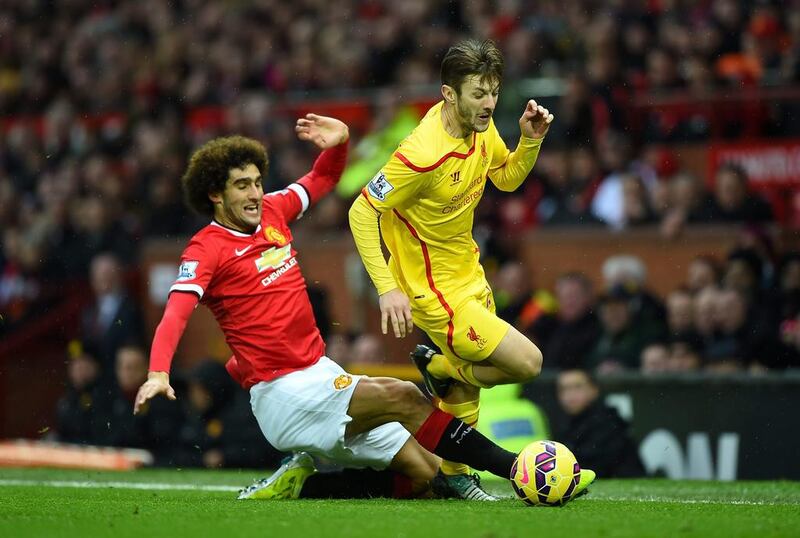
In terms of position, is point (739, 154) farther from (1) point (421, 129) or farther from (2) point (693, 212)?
(1) point (421, 129)

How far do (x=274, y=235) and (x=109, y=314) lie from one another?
7555 mm

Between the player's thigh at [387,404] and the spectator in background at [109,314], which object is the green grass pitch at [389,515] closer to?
the player's thigh at [387,404]

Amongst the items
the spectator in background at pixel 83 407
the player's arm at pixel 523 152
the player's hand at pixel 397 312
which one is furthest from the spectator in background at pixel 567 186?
the player's hand at pixel 397 312

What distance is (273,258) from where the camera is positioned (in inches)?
290

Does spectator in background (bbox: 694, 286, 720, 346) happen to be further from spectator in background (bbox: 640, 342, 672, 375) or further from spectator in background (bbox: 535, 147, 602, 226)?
spectator in background (bbox: 535, 147, 602, 226)

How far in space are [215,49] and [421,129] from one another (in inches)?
479

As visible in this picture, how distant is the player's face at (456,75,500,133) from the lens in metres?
7.00

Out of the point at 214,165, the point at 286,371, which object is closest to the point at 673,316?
the point at 286,371

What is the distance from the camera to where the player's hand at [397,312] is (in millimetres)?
6758

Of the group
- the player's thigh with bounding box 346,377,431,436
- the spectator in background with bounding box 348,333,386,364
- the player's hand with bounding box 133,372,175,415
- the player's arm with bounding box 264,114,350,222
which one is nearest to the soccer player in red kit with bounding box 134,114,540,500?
the player's thigh with bounding box 346,377,431,436

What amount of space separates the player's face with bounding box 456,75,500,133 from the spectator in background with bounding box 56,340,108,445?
6.12 m

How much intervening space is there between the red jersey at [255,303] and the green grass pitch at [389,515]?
0.75 metres

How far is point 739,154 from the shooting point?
1228 centimetres

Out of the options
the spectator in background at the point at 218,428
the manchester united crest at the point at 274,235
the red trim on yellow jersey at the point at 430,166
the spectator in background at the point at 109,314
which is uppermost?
the red trim on yellow jersey at the point at 430,166
